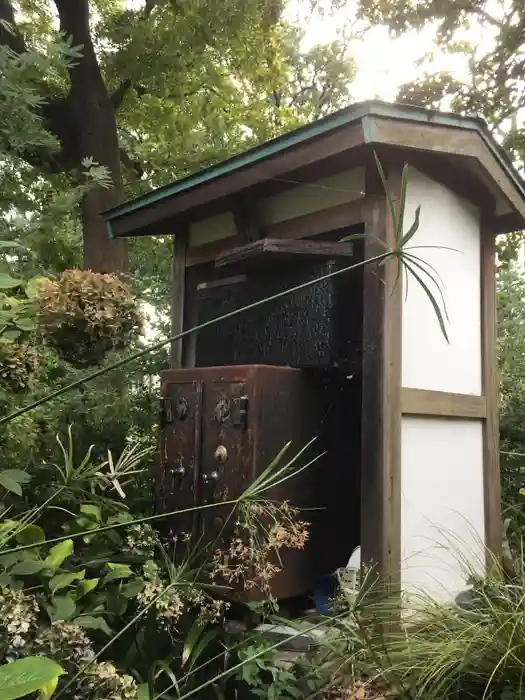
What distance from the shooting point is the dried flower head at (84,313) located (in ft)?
6.37

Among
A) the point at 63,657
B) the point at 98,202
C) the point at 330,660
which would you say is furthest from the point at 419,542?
the point at 98,202

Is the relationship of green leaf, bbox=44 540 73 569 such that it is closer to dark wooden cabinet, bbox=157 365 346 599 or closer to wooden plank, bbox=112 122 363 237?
dark wooden cabinet, bbox=157 365 346 599

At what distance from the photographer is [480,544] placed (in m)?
3.41

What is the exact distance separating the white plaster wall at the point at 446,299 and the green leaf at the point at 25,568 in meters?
1.90

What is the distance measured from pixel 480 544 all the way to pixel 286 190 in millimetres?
2280

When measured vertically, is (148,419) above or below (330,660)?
above

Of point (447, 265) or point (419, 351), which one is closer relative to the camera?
point (419, 351)

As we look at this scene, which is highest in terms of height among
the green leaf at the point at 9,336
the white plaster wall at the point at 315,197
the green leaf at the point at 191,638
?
the white plaster wall at the point at 315,197

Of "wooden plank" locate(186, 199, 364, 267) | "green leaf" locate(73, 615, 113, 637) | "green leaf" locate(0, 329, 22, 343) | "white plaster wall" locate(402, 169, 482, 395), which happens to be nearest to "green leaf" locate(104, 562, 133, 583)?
"green leaf" locate(73, 615, 113, 637)

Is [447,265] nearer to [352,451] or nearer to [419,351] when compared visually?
[419,351]

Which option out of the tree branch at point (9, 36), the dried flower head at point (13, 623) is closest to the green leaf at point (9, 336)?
the dried flower head at point (13, 623)

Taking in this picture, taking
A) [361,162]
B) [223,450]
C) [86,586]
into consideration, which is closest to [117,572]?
[86,586]

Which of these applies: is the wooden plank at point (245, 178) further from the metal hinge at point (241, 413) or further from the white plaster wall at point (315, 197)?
the metal hinge at point (241, 413)

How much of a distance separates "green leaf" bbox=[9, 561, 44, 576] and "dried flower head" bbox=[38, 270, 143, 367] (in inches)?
31.6
